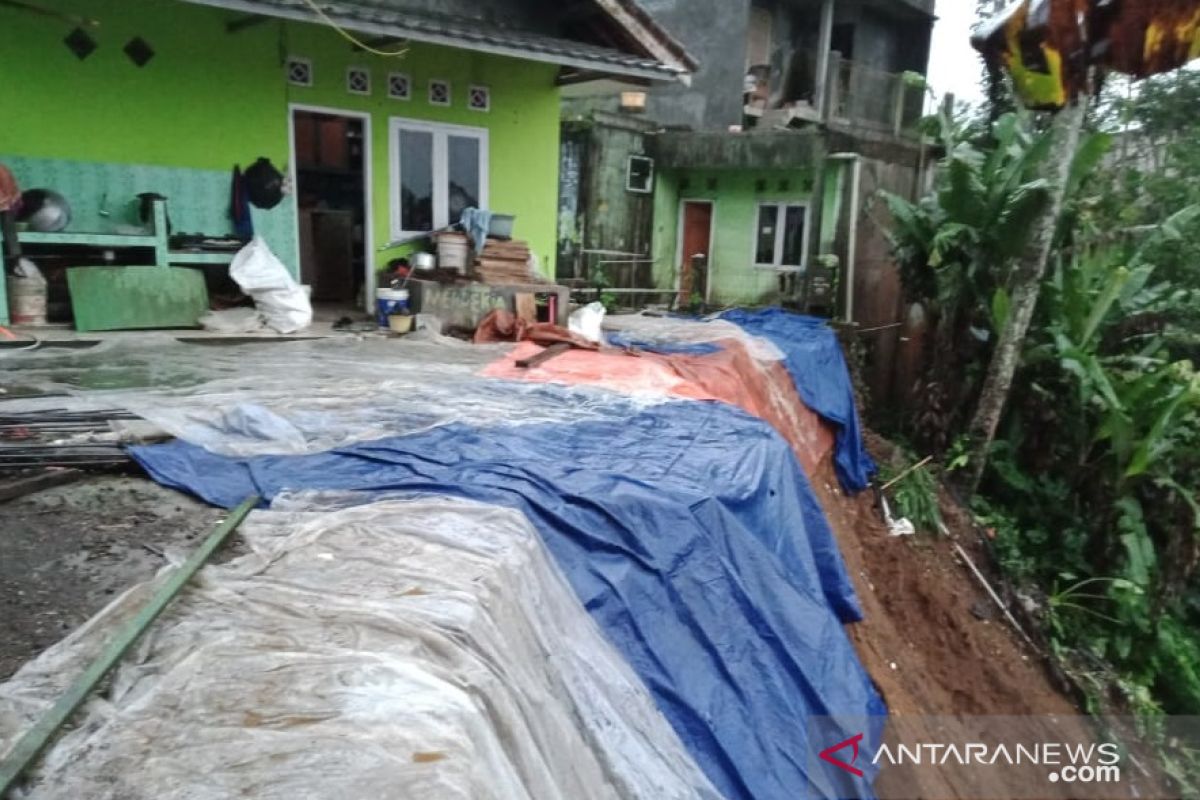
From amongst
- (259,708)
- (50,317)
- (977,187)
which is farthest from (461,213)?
(259,708)

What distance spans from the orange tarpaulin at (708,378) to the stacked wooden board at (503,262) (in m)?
1.35

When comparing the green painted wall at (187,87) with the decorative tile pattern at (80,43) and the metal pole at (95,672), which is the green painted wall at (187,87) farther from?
the metal pole at (95,672)

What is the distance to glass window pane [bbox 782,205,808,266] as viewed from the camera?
45.0ft

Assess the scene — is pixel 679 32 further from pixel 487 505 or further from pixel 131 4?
pixel 487 505

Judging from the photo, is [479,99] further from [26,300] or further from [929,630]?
[929,630]

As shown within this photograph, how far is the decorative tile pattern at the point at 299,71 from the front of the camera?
7.49 metres

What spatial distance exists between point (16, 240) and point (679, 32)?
14186 mm

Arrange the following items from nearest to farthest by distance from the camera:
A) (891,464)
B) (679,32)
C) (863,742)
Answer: (863,742) → (891,464) → (679,32)

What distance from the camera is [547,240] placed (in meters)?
10.0

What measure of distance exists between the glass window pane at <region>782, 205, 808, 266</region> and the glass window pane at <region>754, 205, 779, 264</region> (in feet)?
0.75

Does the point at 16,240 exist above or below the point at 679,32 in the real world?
below

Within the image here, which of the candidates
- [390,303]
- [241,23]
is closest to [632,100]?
[241,23]

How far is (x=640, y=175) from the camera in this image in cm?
1384

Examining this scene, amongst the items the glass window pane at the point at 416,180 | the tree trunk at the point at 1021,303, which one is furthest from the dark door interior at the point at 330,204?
the tree trunk at the point at 1021,303
